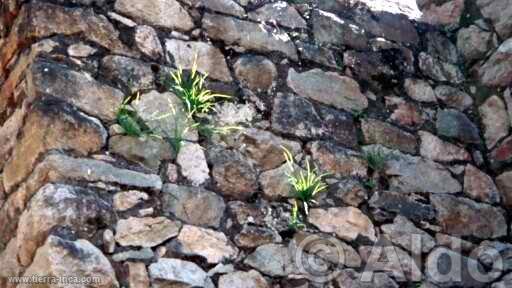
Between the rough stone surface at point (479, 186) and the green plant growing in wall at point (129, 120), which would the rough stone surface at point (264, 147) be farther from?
the rough stone surface at point (479, 186)

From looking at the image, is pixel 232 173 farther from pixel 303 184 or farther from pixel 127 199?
pixel 127 199

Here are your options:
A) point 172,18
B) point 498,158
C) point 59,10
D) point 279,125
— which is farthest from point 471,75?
point 59,10

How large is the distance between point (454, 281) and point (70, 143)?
158 cm

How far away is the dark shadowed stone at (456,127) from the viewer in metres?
3.48

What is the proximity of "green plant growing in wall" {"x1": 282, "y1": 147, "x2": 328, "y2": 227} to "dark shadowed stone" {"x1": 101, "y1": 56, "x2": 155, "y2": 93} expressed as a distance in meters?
0.60

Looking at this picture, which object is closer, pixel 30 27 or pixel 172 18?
pixel 30 27

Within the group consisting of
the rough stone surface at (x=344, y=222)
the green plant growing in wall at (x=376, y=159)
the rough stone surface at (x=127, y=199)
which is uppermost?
the green plant growing in wall at (x=376, y=159)

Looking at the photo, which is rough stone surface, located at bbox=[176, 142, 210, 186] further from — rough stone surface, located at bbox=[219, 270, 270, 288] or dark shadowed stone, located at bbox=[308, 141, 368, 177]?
dark shadowed stone, located at bbox=[308, 141, 368, 177]

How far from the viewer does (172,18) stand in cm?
309

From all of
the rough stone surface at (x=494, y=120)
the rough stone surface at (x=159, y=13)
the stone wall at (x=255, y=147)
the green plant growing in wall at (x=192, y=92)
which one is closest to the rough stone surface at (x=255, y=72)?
the stone wall at (x=255, y=147)

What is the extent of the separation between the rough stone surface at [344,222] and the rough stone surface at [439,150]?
0.55m

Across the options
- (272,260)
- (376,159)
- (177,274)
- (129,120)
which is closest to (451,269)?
(376,159)

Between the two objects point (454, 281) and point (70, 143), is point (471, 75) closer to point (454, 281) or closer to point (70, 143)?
point (454, 281)

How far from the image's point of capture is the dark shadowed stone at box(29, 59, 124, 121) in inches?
104
